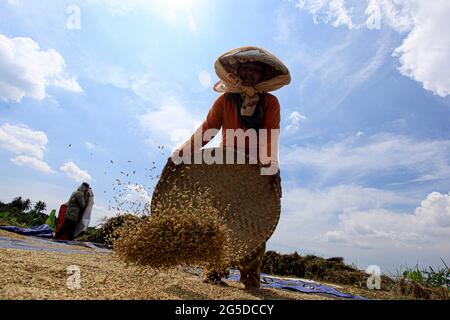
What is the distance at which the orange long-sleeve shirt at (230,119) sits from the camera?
3242 mm

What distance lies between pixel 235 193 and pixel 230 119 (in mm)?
693

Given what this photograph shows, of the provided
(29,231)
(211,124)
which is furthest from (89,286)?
(29,231)

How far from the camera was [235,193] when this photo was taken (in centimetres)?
310

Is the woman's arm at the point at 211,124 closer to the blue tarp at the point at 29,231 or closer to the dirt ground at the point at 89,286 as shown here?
the dirt ground at the point at 89,286

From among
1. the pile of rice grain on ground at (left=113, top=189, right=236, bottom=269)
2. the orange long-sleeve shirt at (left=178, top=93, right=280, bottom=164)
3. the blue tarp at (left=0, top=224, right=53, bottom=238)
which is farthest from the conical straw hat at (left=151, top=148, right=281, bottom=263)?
the blue tarp at (left=0, top=224, right=53, bottom=238)

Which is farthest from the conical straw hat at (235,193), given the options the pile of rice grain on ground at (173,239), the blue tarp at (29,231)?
the blue tarp at (29,231)

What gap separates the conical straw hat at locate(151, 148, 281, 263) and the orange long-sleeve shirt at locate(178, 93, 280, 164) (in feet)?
0.69

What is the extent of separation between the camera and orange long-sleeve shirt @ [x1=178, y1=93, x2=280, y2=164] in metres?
3.24

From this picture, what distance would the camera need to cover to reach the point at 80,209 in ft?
27.1

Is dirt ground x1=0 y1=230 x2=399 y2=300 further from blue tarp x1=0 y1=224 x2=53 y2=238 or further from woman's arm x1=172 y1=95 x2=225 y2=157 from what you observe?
blue tarp x1=0 y1=224 x2=53 y2=238

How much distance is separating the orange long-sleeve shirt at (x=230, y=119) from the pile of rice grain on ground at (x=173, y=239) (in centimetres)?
94
